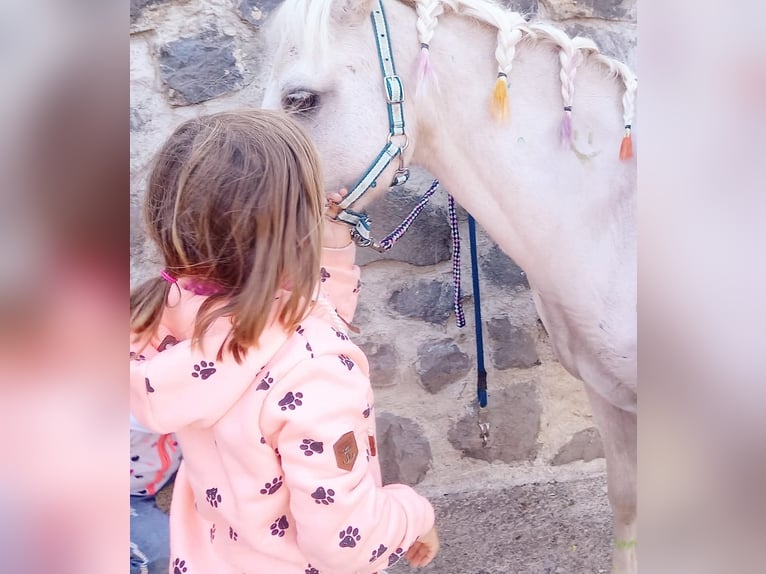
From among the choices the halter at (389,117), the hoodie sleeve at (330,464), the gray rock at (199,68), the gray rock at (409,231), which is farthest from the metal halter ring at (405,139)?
the hoodie sleeve at (330,464)

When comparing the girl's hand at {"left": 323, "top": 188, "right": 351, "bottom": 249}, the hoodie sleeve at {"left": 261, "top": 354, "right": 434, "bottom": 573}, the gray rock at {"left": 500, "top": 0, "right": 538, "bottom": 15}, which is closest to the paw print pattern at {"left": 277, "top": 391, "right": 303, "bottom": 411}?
the hoodie sleeve at {"left": 261, "top": 354, "right": 434, "bottom": 573}

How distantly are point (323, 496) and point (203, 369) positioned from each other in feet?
0.66

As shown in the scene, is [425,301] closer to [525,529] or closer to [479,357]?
[479,357]

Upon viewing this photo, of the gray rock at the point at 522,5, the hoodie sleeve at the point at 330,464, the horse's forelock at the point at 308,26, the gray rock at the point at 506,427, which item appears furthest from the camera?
the gray rock at the point at 506,427

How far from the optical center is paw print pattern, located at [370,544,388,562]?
2.61 feet

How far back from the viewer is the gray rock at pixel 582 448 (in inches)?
47.6

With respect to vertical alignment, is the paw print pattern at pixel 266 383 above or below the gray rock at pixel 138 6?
below

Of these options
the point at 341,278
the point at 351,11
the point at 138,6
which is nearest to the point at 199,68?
the point at 138,6

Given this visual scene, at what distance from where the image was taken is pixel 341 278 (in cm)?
95

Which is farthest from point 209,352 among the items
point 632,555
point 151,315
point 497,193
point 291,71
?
point 632,555

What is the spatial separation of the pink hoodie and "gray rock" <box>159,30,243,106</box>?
0.33m

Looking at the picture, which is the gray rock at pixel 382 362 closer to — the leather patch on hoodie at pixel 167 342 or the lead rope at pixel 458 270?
the lead rope at pixel 458 270

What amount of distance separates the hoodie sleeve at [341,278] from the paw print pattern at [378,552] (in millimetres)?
310
